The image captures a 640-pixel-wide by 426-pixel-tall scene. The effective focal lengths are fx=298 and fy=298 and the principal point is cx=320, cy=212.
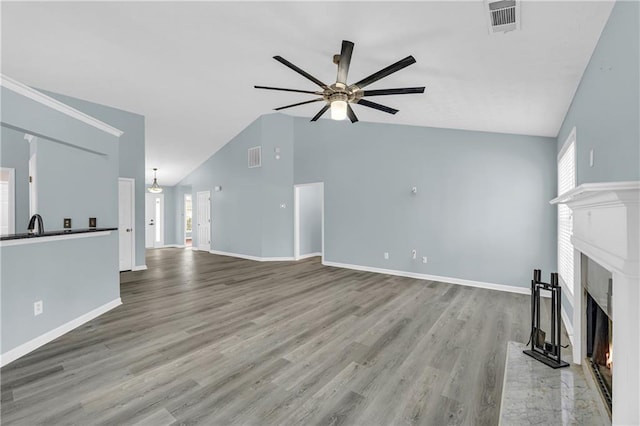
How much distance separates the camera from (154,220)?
10469 millimetres

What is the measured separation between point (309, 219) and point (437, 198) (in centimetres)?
385

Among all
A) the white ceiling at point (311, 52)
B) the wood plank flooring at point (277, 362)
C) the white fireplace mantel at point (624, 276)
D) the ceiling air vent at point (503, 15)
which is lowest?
the wood plank flooring at point (277, 362)

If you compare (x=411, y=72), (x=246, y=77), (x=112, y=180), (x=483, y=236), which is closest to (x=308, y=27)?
(x=411, y=72)

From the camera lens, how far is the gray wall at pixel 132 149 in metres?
5.75

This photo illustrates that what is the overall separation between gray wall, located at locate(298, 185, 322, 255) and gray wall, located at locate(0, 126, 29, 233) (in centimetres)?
526

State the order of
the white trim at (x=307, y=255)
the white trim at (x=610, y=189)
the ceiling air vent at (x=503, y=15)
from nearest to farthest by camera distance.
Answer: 1. the white trim at (x=610, y=189)
2. the ceiling air vent at (x=503, y=15)
3. the white trim at (x=307, y=255)

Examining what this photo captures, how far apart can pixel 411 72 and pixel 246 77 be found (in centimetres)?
265

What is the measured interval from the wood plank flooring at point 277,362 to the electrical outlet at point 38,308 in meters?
0.35

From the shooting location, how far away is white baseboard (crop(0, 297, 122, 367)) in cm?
257

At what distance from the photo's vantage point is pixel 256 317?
143 inches

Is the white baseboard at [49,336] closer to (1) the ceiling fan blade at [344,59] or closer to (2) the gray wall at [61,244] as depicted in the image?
(2) the gray wall at [61,244]

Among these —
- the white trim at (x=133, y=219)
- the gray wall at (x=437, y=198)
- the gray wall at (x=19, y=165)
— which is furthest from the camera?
the white trim at (x=133, y=219)

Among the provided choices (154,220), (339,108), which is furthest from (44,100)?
(154,220)

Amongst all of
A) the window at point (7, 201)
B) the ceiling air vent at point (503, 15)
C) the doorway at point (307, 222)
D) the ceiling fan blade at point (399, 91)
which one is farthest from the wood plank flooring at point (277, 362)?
the doorway at point (307, 222)
